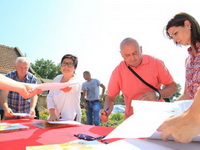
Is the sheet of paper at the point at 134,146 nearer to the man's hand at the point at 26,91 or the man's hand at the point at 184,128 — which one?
the man's hand at the point at 184,128

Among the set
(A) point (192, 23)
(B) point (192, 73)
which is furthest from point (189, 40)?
(B) point (192, 73)

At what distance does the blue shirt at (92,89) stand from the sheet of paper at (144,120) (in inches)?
188

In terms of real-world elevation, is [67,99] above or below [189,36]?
below

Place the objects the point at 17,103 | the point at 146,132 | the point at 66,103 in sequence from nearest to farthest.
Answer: the point at 146,132
the point at 66,103
the point at 17,103

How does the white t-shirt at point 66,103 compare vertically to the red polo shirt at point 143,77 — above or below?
below

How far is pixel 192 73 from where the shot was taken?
1773mm

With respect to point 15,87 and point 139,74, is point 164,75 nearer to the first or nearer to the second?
point 139,74

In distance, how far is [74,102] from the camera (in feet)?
7.78

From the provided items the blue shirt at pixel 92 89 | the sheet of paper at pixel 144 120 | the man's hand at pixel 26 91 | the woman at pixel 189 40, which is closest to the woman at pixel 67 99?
the man's hand at pixel 26 91

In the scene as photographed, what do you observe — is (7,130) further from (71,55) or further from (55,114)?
(71,55)

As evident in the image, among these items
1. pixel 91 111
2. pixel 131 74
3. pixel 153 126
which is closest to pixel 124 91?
pixel 131 74

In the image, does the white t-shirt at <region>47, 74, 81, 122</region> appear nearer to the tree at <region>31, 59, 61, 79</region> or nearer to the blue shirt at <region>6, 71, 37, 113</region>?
the blue shirt at <region>6, 71, 37, 113</region>

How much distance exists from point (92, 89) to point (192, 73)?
13.8 ft

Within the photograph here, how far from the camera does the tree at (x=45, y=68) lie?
51250 millimetres
